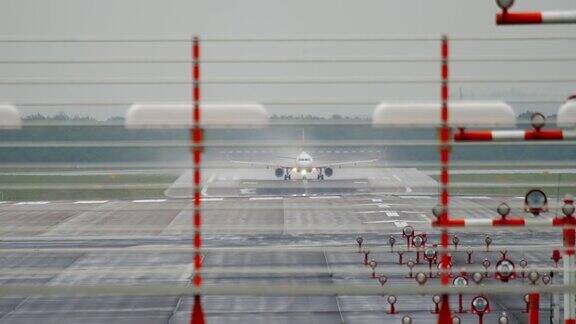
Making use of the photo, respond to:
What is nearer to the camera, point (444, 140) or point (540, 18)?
point (540, 18)

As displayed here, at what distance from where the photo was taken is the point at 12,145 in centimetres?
402

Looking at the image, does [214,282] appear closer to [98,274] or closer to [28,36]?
[98,274]

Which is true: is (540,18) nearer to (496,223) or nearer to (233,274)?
(496,223)

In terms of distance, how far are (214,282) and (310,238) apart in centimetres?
896

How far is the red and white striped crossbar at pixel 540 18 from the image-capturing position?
3945 millimetres

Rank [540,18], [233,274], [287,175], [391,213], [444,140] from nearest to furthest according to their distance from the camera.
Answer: [540,18] < [444,140] < [233,274] < [391,213] < [287,175]

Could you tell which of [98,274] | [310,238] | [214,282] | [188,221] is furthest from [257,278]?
[188,221]

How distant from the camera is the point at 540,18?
13.1 feet

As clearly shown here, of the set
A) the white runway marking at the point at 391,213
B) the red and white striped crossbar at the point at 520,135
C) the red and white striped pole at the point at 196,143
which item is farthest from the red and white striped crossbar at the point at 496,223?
the white runway marking at the point at 391,213

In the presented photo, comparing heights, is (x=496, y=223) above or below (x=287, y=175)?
above

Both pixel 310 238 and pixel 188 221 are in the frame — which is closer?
pixel 310 238

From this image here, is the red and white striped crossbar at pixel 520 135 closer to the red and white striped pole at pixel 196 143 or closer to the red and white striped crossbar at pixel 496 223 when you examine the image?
the red and white striped crossbar at pixel 496 223

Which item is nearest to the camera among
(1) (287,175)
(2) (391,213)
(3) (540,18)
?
(3) (540,18)

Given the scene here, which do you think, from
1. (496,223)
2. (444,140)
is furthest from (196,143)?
(496,223)
